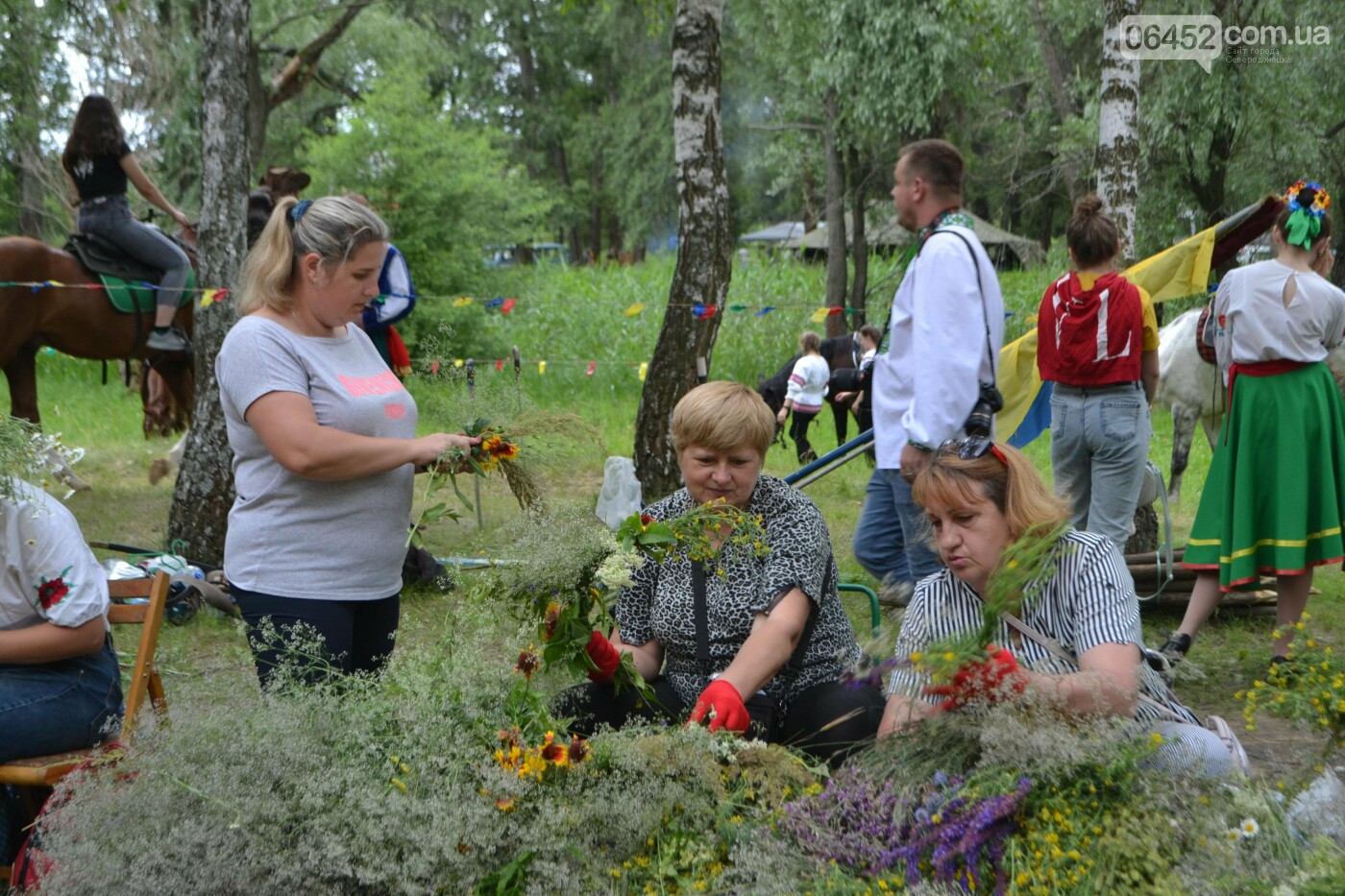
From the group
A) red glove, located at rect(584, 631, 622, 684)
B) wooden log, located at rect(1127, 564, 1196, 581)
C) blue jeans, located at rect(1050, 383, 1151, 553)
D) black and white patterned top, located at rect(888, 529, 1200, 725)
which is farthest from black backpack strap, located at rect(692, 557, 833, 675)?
wooden log, located at rect(1127, 564, 1196, 581)

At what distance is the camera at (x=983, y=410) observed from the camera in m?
3.54

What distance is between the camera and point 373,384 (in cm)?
283

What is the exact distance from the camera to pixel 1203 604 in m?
4.68

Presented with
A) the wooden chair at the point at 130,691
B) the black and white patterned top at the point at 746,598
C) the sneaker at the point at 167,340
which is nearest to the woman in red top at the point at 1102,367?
the black and white patterned top at the point at 746,598

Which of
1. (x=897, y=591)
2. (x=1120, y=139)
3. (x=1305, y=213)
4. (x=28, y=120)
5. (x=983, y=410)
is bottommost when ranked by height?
(x=897, y=591)

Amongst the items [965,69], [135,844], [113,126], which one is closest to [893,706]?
[135,844]

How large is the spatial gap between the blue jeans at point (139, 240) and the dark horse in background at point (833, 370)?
494cm

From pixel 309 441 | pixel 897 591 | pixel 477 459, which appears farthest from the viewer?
pixel 897 591

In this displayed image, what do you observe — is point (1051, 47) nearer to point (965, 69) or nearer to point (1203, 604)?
point (965, 69)

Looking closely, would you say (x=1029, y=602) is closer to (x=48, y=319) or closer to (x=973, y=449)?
(x=973, y=449)

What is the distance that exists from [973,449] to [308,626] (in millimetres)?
1528

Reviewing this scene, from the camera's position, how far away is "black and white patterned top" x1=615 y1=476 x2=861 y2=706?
2.74 metres

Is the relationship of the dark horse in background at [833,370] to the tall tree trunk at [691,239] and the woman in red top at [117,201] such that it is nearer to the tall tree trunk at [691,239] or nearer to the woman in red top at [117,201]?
the tall tree trunk at [691,239]

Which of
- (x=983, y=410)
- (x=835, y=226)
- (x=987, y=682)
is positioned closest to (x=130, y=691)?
(x=987, y=682)
